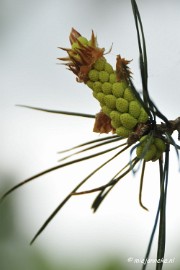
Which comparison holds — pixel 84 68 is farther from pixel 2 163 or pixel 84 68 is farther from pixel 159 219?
pixel 2 163

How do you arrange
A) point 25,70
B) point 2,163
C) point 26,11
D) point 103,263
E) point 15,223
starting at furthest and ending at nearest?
point 26,11 → point 25,70 → point 2,163 → point 15,223 → point 103,263

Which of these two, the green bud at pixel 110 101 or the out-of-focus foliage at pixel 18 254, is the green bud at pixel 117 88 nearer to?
the green bud at pixel 110 101

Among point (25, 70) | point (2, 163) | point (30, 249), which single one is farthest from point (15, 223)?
point (25, 70)

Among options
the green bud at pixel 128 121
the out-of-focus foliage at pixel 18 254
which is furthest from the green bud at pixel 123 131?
the out-of-focus foliage at pixel 18 254

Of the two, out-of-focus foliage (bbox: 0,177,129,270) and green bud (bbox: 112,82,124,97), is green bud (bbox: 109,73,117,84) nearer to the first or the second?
green bud (bbox: 112,82,124,97)

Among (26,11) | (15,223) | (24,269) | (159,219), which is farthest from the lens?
(26,11)

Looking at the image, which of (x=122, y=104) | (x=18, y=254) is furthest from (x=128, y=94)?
(x=18, y=254)

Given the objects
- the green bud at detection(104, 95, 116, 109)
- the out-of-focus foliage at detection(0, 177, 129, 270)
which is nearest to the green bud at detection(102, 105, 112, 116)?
the green bud at detection(104, 95, 116, 109)
